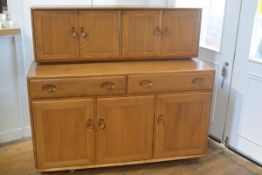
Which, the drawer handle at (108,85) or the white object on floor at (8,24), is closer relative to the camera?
the drawer handle at (108,85)

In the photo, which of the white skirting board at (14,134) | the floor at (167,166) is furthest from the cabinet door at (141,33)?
the white skirting board at (14,134)

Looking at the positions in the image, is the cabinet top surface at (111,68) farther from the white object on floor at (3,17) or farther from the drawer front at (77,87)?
the white object on floor at (3,17)

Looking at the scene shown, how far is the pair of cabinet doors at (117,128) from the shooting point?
218 centimetres

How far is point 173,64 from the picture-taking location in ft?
7.98

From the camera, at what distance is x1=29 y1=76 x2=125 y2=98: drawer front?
6.81 feet

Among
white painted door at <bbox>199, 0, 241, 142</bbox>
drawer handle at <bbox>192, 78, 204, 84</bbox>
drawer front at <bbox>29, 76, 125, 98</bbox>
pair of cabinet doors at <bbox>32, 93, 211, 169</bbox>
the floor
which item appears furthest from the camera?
white painted door at <bbox>199, 0, 241, 142</bbox>

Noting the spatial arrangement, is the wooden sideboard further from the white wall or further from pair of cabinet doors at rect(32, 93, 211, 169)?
the white wall

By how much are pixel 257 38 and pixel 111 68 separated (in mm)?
1169

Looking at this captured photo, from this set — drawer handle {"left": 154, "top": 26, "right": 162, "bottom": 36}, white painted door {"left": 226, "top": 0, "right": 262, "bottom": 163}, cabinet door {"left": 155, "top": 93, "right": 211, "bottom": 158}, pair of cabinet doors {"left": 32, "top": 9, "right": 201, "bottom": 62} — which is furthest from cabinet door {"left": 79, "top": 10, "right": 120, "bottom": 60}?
white painted door {"left": 226, "top": 0, "right": 262, "bottom": 163}

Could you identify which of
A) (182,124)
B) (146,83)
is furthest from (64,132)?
(182,124)

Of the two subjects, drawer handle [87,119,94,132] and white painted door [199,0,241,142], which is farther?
white painted door [199,0,241,142]

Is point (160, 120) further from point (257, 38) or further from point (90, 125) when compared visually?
point (257, 38)

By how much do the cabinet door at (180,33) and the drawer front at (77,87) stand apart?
562mm

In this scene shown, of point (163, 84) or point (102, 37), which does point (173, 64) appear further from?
point (102, 37)
